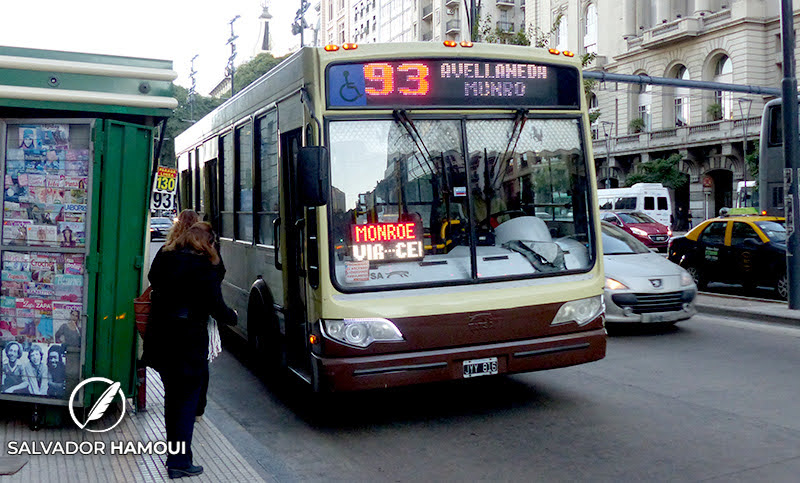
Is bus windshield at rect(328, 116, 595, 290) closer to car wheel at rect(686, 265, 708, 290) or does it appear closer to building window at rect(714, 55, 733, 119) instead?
car wheel at rect(686, 265, 708, 290)

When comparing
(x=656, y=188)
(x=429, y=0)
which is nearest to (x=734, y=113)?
(x=656, y=188)

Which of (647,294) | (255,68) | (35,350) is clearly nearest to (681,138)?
(255,68)

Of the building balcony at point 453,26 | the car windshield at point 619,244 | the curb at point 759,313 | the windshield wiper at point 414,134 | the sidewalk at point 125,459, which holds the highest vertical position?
the building balcony at point 453,26

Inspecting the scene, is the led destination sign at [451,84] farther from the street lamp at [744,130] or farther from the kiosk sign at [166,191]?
the street lamp at [744,130]

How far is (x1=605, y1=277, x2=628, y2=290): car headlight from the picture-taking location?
1036 centimetres

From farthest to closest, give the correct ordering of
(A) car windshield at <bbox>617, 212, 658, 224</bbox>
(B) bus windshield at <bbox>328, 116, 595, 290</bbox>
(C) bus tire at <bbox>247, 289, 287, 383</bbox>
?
(A) car windshield at <bbox>617, 212, 658, 224</bbox>, (C) bus tire at <bbox>247, 289, 287, 383</bbox>, (B) bus windshield at <bbox>328, 116, 595, 290</bbox>

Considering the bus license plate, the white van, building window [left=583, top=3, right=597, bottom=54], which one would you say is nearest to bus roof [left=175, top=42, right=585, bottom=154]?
the bus license plate

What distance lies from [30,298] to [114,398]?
929 millimetres

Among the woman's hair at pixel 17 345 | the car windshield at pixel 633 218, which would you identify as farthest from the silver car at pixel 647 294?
the car windshield at pixel 633 218

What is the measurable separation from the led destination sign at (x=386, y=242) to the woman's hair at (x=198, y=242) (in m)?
1.26

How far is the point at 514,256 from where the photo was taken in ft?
21.1

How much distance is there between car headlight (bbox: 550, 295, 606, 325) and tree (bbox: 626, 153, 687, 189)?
42598 millimetres

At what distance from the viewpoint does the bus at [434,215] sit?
5945 millimetres

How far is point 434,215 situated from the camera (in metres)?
6.17
